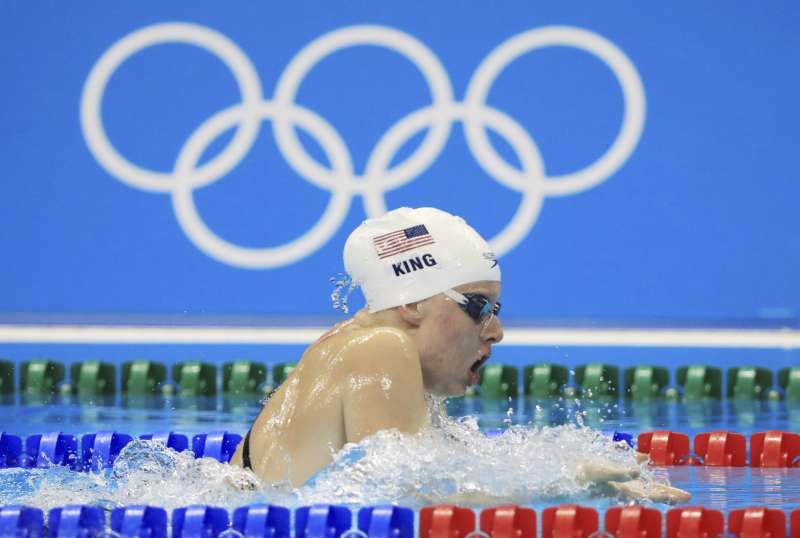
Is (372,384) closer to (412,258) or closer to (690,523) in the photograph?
(412,258)

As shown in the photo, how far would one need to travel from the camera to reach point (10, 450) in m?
5.59

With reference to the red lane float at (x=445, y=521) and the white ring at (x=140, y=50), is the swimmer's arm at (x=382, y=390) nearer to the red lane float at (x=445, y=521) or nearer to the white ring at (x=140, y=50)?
the red lane float at (x=445, y=521)

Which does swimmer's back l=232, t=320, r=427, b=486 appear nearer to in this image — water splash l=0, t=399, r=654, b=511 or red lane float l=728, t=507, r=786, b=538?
water splash l=0, t=399, r=654, b=511

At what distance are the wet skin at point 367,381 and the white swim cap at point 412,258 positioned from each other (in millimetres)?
36

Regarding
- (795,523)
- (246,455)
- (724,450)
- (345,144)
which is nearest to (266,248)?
(345,144)

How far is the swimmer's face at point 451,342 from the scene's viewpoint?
3.62 metres

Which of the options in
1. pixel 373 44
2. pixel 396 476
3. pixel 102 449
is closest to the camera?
pixel 396 476

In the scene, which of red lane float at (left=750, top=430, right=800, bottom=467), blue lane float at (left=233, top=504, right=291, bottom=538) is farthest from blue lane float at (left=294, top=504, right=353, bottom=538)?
red lane float at (left=750, top=430, right=800, bottom=467)

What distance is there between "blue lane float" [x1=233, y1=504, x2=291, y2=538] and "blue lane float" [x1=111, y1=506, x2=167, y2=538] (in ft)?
0.77

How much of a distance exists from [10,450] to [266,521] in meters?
2.29

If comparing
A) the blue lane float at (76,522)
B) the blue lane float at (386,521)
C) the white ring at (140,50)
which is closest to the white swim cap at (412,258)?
the blue lane float at (386,521)

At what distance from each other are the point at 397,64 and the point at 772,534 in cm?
694

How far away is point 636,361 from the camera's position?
9.09 metres

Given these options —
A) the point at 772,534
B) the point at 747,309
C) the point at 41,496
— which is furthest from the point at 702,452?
the point at 747,309
